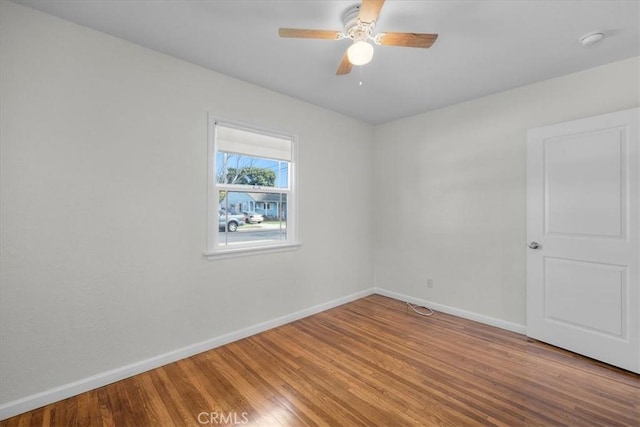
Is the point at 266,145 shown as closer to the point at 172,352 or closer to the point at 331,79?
the point at 331,79

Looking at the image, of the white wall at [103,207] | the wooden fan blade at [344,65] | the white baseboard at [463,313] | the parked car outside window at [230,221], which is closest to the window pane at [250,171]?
the white wall at [103,207]

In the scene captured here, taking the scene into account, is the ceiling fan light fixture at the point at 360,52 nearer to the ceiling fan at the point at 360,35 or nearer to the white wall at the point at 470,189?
the ceiling fan at the point at 360,35

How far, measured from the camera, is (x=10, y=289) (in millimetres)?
1758

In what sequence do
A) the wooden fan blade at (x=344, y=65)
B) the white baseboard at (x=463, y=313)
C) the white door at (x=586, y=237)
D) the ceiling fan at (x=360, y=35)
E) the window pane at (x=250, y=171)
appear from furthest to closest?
the white baseboard at (x=463, y=313) < the window pane at (x=250, y=171) < the white door at (x=586, y=237) < the wooden fan blade at (x=344, y=65) < the ceiling fan at (x=360, y=35)

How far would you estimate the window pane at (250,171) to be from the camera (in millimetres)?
2787

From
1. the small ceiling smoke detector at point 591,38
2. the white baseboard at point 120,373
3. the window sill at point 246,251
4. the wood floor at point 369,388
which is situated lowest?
the wood floor at point 369,388

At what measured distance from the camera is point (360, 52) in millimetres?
1705

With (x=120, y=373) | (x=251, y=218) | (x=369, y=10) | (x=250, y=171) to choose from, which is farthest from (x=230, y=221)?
(x=369, y=10)

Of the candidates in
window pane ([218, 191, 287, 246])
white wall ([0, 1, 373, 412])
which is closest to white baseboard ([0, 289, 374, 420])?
white wall ([0, 1, 373, 412])

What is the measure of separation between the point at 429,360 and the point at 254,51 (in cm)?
305

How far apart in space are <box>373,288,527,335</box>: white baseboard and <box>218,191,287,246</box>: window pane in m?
1.94

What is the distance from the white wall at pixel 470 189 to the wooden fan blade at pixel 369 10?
7.49 feet

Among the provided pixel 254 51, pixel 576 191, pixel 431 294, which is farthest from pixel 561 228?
pixel 254 51

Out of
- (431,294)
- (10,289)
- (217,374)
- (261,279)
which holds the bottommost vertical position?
(217,374)
